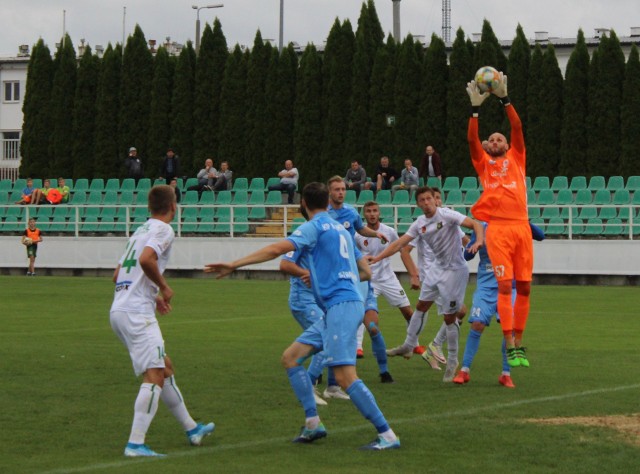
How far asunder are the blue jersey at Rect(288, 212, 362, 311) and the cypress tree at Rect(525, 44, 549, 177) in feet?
100.0

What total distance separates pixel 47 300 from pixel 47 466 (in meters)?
17.1

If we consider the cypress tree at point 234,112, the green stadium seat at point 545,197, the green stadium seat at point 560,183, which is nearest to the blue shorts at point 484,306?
the green stadium seat at point 545,197

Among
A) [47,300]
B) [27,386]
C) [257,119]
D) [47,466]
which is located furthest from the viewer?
[257,119]

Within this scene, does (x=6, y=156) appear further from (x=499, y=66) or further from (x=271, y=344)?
(x=271, y=344)

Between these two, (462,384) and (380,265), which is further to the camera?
(380,265)

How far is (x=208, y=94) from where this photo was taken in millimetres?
44094

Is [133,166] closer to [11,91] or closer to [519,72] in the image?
[519,72]

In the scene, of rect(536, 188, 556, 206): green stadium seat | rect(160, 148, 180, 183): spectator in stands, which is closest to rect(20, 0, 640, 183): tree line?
rect(536, 188, 556, 206): green stadium seat

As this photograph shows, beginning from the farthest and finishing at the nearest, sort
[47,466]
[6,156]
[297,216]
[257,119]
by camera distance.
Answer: [6,156]
[257,119]
[297,216]
[47,466]

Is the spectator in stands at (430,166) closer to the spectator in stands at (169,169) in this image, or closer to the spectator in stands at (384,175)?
the spectator in stands at (384,175)

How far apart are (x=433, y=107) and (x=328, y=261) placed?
32.1 meters

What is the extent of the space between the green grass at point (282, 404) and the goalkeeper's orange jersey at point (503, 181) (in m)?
1.65

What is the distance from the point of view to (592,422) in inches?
388

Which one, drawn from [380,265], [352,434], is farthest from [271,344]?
[352,434]
